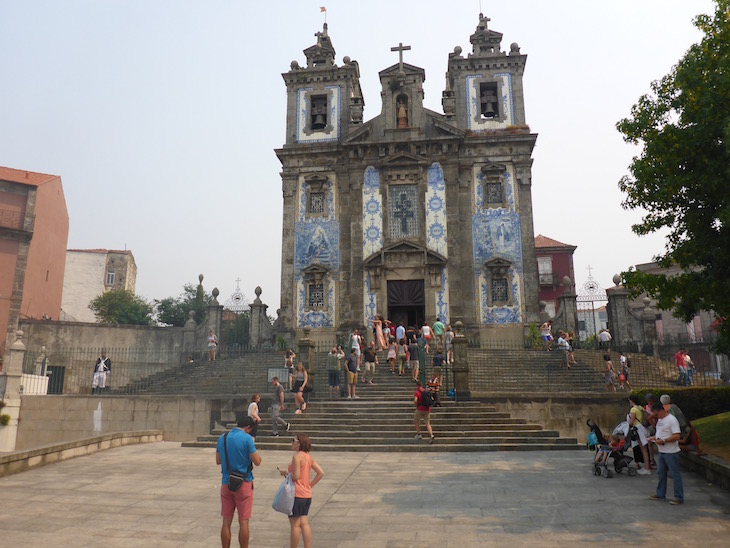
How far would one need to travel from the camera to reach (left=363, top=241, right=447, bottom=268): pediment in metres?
26.9

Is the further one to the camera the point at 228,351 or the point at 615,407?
the point at 228,351

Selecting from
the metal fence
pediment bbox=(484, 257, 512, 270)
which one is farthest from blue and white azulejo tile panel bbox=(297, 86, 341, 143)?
the metal fence

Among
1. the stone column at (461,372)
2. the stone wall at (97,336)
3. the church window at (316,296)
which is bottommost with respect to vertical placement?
the stone column at (461,372)

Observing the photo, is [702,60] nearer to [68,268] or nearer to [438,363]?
[438,363]

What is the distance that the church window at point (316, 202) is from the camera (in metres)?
28.8

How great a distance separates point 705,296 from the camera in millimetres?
9914

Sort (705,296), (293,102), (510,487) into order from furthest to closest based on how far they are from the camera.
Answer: (293,102) → (705,296) → (510,487)

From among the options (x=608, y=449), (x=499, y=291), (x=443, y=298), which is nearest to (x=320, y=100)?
(x=443, y=298)

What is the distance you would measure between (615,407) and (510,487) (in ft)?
31.0

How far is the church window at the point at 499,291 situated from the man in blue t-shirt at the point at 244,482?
2163cm

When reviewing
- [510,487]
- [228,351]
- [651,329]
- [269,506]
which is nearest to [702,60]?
[510,487]

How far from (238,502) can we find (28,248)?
99.9 ft

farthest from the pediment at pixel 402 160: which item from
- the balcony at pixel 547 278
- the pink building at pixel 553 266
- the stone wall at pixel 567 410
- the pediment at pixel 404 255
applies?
the balcony at pixel 547 278

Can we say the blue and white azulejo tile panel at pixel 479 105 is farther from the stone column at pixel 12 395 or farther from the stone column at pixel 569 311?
the stone column at pixel 12 395
